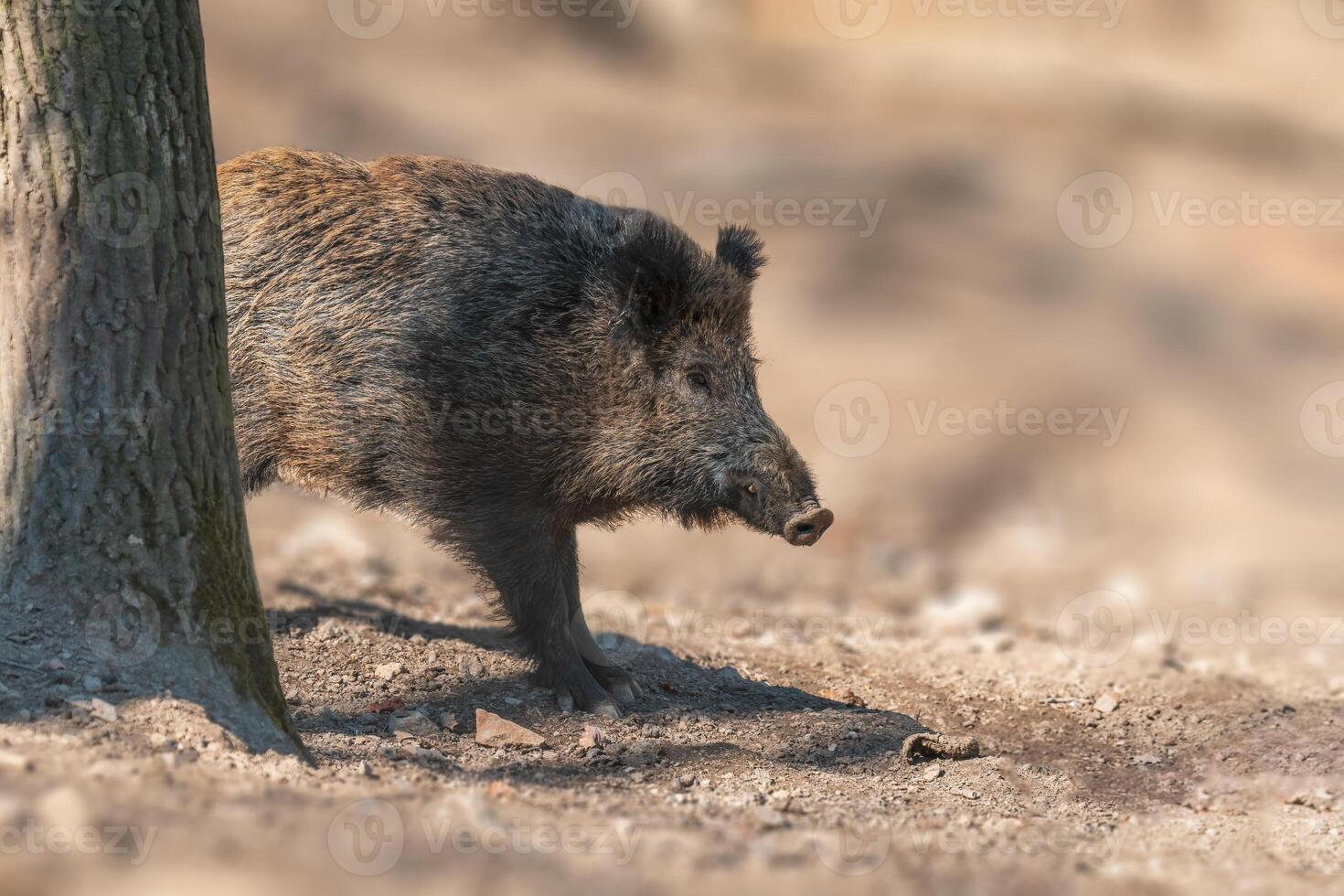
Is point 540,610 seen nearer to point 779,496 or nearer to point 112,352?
point 779,496

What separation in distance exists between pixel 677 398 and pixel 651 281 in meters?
0.55

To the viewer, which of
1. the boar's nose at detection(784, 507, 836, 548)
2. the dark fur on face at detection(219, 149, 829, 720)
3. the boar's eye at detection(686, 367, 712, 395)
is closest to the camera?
the boar's nose at detection(784, 507, 836, 548)

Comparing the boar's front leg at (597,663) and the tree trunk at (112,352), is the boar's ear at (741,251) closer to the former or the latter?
the boar's front leg at (597,663)

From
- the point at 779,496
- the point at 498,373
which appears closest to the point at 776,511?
the point at 779,496

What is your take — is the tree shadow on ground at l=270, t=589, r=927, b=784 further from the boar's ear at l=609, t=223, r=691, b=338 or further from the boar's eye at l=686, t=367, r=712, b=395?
the boar's ear at l=609, t=223, r=691, b=338

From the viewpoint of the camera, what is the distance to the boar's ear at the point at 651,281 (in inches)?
231

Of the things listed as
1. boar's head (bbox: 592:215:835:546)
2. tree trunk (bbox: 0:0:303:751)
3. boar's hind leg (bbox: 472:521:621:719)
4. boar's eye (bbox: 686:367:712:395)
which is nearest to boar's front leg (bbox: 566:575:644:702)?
boar's hind leg (bbox: 472:521:621:719)

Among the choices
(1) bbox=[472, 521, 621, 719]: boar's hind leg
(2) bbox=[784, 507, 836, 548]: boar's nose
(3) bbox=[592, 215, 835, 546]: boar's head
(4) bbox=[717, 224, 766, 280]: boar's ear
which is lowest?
(1) bbox=[472, 521, 621, 719]: boar's hind leg

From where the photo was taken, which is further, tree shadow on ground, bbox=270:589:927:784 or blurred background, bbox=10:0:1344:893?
tree shadow on ground, bbox=270:589:927:784

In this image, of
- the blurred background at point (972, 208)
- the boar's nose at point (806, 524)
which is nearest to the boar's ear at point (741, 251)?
the boar's nose at point (806, 524)

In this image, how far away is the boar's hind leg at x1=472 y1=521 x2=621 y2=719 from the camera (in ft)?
19.3

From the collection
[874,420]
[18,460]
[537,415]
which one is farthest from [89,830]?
[874,420]

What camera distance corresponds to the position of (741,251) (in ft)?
21.1

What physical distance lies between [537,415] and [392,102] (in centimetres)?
1309
